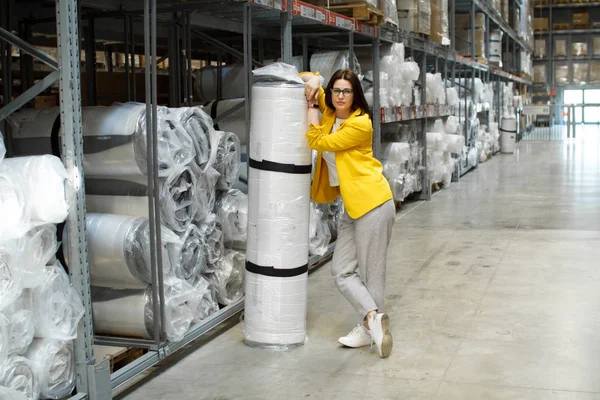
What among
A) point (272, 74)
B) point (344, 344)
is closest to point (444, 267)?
point (344, 344)

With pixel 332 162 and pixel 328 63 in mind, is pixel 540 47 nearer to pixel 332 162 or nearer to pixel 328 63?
pixel 328 63

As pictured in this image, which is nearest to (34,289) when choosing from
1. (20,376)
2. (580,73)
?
(20,376)

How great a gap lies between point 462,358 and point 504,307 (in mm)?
1202

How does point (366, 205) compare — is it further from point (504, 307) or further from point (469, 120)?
point (469, 120)

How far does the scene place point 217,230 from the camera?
5008mm

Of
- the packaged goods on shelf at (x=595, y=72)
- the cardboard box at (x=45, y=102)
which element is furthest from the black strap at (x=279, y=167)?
the packaged goods on shelf at (x=595, y=72)

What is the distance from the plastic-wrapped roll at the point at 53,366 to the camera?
336 centimetres

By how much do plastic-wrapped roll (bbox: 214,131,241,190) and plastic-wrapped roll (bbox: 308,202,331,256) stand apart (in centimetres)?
144

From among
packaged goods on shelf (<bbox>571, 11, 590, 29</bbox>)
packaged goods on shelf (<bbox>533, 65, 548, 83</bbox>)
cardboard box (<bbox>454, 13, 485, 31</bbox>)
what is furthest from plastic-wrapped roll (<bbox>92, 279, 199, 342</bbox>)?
packaged goods on shelf (<bbox>571, 11, 590, 29</bbox>)

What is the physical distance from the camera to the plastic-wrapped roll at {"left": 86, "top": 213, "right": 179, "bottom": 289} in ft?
13.4

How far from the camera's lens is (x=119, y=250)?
13.3ft

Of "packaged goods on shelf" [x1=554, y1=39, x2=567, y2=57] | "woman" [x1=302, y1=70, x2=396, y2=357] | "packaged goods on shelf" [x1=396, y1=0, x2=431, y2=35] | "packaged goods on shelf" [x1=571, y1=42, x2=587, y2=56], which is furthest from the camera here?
"packaged goods on shelf" [x1=554, y1=39, x2=567, y2=57]

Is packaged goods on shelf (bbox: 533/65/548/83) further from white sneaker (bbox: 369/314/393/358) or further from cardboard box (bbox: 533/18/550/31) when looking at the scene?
white sneaker (bbox: 369/314/393/358)

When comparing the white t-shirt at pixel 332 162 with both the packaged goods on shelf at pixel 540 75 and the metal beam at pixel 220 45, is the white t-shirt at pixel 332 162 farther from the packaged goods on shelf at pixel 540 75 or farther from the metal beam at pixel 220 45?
the packaged goods on shelf at pixel 540 75
